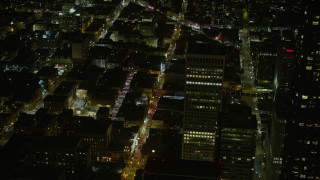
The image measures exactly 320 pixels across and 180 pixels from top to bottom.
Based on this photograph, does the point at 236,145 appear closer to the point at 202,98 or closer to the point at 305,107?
the point at 202,98

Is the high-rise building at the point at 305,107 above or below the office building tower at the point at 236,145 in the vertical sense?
above

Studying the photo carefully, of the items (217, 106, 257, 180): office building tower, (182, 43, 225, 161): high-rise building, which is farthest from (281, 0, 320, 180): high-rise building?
(182, 43, 225, 161): high-rise building

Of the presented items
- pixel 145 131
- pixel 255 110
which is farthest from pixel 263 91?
pixel 145 131

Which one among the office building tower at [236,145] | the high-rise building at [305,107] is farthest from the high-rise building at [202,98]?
the high-rise building at [305,107]

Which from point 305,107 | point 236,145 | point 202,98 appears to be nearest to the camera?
point 305,107

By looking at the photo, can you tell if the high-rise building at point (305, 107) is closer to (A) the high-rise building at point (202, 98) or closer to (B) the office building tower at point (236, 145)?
(B) the office building tower at point (236, 145)

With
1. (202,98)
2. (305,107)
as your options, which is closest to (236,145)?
(202,98)
